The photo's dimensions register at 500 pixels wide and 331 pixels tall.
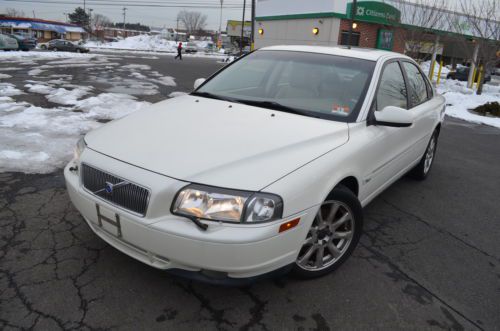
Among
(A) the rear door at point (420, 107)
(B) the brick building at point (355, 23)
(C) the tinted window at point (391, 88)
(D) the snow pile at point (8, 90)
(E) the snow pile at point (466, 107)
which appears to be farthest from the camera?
(B) the brick building at point (355, 23)

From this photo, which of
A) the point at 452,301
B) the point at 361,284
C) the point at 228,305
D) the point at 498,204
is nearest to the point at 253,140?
the point at 228,305

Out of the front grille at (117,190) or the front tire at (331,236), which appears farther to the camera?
the front tire at (331,236)

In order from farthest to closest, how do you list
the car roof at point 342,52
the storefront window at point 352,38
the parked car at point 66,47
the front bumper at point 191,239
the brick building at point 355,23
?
the parked car at point 66,47
the storefront window at point 352,38
the brick building at point 355,23
the car roof at point 342,52
the front bumper at point 191,239

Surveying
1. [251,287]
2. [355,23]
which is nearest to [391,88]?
[251,287]

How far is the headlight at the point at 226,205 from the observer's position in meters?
2.18

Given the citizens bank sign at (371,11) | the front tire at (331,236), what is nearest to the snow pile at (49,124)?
the front tire at (331,236)

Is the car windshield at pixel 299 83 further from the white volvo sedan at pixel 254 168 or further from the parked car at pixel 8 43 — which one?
the parked car at pixel 8 43

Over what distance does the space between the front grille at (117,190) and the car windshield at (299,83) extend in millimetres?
1434

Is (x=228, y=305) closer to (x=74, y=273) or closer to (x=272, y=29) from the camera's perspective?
(x=74, y=273)

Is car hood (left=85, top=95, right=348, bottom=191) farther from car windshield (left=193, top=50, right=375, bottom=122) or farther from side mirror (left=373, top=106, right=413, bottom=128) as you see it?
side mirror (left=373, top=106, right=413, bottom=128)

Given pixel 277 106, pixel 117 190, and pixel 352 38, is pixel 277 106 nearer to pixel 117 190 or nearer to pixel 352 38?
pixel 117 190

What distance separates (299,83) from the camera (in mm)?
3555

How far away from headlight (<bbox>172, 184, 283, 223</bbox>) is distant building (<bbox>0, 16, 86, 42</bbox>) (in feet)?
231

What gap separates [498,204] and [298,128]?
323 centimetres
